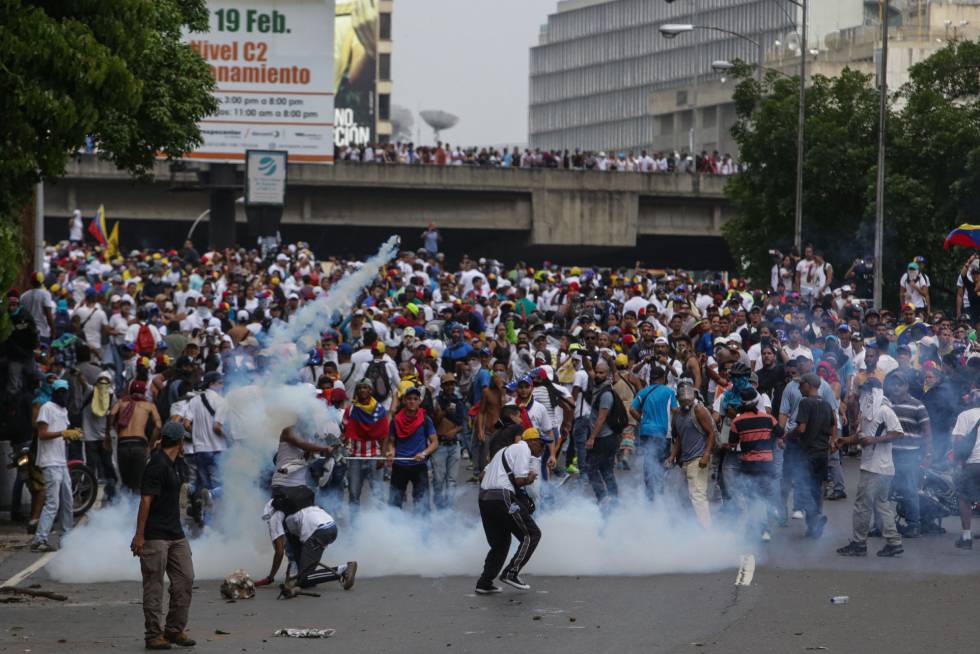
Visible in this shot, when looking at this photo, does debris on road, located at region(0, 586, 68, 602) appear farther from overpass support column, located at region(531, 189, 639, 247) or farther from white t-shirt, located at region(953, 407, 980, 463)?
overpass support column, located at region(531, 189, 639, 247)

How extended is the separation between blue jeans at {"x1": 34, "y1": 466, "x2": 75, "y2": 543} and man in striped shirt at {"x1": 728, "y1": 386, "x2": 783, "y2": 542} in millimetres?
6663

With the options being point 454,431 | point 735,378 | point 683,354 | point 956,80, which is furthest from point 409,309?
point 956,80

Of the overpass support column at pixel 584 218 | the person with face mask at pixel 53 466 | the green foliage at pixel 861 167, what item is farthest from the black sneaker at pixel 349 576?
the overpass support column at pixel 584 218

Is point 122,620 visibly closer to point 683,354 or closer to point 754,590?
point 754,590

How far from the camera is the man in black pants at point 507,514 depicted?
14633 millimetres

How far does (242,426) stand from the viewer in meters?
16.8

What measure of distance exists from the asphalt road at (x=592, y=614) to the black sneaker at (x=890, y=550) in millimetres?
171

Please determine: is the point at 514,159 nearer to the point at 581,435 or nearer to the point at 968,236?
the point at 968,236

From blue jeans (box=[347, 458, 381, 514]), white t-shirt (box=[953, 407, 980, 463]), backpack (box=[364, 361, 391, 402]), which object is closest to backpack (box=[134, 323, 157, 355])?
backpack (box=[364, 361, 391, 402])

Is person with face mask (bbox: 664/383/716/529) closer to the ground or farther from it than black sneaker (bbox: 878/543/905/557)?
farther from it

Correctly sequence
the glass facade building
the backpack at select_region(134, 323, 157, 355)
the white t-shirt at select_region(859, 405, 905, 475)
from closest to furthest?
the white t-shirt at select_region(859, 405, 905, 475)
the backpack at select_region(134, 323, 157, 355)
the glass facade building

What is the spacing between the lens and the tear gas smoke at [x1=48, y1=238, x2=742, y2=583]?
16.0 metres

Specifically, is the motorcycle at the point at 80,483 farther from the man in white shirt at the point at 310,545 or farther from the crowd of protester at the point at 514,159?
the crowd of protester at the point at 514,159

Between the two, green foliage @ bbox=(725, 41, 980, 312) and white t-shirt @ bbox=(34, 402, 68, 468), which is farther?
green foliage @ bbox=(725, 41, 980, 312)
